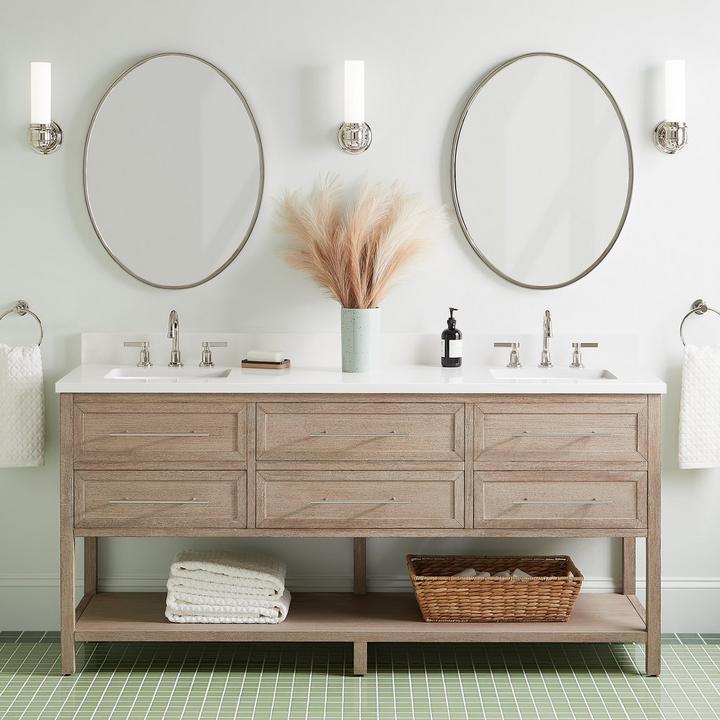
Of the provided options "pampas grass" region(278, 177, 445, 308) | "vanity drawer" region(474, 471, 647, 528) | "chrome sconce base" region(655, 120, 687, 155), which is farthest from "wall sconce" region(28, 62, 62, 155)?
"chrome sconce base" region(655, 120, 687, 155)

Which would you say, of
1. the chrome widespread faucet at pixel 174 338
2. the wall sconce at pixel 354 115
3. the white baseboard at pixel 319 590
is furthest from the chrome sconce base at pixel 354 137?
the white baseboard at pixel 319 590

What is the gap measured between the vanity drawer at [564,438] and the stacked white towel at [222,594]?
0.75 metres

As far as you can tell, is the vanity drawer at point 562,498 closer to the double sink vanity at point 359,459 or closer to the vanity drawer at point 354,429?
the double sink vanity at point 359,459

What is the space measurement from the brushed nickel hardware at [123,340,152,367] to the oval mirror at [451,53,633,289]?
1.12m

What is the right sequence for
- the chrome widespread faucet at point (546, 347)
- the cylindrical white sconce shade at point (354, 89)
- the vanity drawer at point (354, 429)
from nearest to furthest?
the vanity drawer at point (354, 429) < the cylindrical white sconce shade at point (354, 89) < the chrome widespread faucet at point (546, 347)

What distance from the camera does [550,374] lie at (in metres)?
3.24

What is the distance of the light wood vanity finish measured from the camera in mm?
2896

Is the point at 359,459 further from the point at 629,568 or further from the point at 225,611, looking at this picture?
the point at 629,568

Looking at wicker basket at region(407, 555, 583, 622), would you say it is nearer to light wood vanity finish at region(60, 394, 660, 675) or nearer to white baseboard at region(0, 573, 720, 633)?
light wood vanity finish at region(60, 394, 660, 675)

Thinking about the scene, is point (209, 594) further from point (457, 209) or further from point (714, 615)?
point (714, 615)

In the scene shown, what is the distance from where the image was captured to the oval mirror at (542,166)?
3262mm

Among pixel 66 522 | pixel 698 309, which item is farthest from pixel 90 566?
Result: pixel 698 309

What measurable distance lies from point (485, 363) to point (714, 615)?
3.81ft

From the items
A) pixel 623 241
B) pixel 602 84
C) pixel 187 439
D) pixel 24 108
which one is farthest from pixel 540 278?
pixel 24 108
